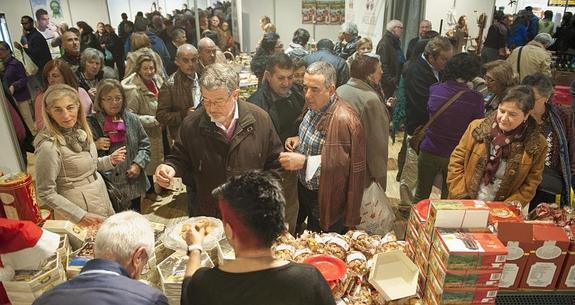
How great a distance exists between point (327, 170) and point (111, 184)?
167 centimetres

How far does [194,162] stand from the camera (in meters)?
2.58

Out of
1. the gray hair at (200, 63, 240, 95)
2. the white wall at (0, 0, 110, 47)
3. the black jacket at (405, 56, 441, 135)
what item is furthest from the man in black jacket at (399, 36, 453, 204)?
the white wall at (0, 0, 110, 47)

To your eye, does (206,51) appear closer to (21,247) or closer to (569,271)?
(21,247)

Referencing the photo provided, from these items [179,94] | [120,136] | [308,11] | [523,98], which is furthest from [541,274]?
[308,11]

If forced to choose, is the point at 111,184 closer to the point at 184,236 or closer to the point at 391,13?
the point at 184,236

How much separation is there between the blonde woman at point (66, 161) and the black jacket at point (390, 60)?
424 centimetres

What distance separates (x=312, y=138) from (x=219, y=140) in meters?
0.68

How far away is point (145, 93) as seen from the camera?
14.0 feet

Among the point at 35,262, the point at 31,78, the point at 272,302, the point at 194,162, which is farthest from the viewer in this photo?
the point at 31,78

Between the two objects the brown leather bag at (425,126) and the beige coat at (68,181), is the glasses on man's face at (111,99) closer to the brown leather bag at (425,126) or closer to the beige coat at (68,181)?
the beige coat at (68,181)

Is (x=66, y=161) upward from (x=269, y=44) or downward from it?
downward

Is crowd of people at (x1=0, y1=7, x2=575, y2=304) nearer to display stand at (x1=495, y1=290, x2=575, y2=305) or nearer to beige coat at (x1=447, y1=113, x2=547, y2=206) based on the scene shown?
beige coat at (x1=447, y1=113, x2=547, y2=206)

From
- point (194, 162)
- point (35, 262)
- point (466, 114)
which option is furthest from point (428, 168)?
point (35, 262)

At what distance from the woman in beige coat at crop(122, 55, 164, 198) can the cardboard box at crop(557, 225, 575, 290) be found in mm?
3757
